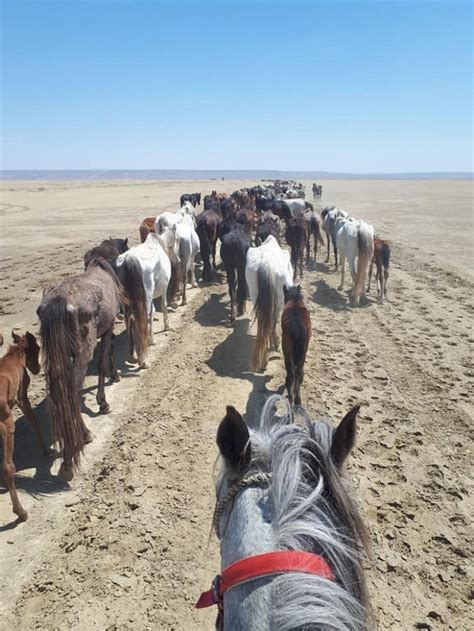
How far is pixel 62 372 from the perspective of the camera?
12.7 ft

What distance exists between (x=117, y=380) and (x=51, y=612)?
11.4 ft

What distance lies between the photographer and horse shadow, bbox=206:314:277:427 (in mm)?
5273

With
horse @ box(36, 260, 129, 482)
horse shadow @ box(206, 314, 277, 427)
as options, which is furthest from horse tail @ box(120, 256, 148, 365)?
horse @ box(36, 260, 129, 482)

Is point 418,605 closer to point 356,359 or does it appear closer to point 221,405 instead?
point 221,405

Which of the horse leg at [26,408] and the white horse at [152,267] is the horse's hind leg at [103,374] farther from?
the white horse at [152,267]

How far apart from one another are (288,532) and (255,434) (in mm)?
398

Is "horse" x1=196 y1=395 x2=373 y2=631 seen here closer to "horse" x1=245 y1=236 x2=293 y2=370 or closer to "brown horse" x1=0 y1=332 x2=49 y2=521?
"brown horse" x1=0 y1=332 x2=49 y2=521

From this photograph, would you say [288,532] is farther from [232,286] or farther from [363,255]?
[363,255]

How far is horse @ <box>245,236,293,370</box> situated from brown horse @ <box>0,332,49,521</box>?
3.10 metres

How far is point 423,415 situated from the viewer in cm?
498

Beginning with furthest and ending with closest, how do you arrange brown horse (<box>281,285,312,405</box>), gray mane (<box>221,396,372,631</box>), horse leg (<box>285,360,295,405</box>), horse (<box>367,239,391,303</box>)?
horse (<box>367,239,391,303</box>) < horse leg (<box>285,360,295,405</box>) < brown horse (<box>281,285,312,405</box>) < gray mane (<box>221,396,372,631</box>)

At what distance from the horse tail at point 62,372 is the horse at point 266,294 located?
9.53ft

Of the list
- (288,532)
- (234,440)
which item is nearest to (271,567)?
(288,532)

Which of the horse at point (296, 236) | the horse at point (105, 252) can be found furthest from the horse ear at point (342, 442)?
the horse at point (296, 236)
